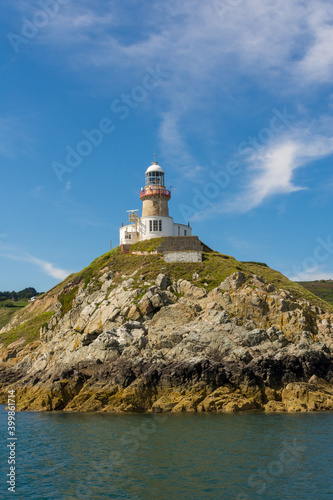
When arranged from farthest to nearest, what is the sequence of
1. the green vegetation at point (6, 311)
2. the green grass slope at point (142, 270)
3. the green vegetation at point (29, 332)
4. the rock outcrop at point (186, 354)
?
1. the green vegetation at point (6, 311)
2. the green vegetation at point (29, 332)
3. the green grass slope at point (142, 270)
4. the rock outcrop at point (186, 354)

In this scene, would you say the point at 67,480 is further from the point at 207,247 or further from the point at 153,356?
the point at 207,247

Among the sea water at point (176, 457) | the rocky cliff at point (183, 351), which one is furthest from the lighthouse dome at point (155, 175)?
the sea water at point (176, 457)

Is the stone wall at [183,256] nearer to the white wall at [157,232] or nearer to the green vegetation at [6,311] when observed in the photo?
the white wall at [157,232]

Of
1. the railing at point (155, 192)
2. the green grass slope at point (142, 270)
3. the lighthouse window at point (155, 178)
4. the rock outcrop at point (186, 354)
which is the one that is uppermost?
the lighthouse window at point (155, 178)

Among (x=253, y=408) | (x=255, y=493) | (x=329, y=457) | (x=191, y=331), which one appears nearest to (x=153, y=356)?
(x=191, y=331)

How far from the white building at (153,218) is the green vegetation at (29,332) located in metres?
20.0

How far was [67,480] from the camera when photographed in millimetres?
22578

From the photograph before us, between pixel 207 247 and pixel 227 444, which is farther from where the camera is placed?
pixel 207 247

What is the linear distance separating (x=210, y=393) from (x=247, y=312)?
35.0ft

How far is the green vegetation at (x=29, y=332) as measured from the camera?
2852 inches

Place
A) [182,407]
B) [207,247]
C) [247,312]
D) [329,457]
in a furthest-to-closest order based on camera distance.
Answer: [207,247]
[247,312]
[182,407]
[329,457]

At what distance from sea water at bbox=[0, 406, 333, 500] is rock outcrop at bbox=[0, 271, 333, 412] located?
11.7 feet

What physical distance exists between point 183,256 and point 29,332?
29954 millimetres

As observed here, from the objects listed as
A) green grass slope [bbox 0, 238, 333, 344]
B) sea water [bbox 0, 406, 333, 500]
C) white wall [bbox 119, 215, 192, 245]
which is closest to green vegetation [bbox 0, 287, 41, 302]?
green grass slope [bbox 0, 238, 333, 344]
